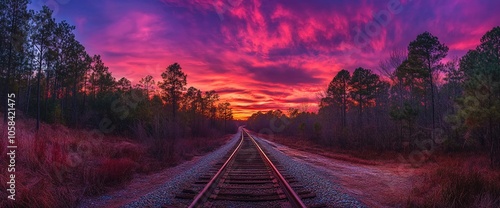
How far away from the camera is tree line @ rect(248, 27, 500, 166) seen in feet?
40.6

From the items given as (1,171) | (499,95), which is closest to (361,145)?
(499,95)

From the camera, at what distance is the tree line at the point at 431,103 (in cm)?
1238

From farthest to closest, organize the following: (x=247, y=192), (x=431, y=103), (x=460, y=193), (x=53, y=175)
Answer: (x=431, y=103) → (x=53, y=175) → (x=247, y=192) → (x=460, y=193)

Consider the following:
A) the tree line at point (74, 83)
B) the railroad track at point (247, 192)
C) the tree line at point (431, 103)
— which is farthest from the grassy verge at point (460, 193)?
the tree line at point (74, 83)

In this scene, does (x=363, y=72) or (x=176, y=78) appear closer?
(x=363, y=72)

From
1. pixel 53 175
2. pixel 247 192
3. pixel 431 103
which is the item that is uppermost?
pixel 431 103

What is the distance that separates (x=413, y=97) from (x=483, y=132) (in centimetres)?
2350

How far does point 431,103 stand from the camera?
29.0m

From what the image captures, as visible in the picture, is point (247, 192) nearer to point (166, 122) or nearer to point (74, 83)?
point (166, 122)

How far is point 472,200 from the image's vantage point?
5.92 m

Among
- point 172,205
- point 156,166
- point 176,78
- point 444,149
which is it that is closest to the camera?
point 172,205

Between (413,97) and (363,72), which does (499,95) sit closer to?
(363,72)

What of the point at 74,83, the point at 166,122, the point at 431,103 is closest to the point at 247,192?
the point at 166,122

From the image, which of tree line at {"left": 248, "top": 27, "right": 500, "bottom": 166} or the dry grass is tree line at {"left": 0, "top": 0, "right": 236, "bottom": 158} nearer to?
the dry grass
